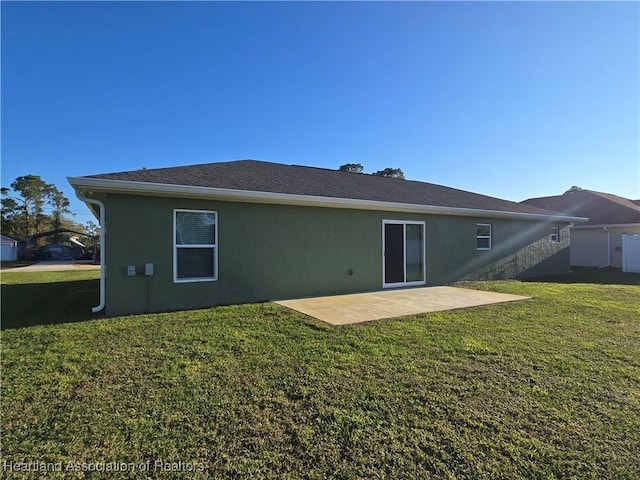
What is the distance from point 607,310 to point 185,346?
26.7 ft

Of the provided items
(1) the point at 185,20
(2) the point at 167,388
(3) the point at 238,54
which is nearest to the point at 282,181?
(3) the point at 238,54

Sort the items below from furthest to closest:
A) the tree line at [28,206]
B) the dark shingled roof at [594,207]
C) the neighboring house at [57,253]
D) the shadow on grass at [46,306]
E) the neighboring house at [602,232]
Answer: the tree line at [28,206], the neighboring house at [57,253], the dark shingled roof at [594,207], the neighboring house at [602,232], the shadow on grass at [46,306]

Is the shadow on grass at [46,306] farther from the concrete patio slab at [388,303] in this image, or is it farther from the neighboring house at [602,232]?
the neighboring house at [602,232]

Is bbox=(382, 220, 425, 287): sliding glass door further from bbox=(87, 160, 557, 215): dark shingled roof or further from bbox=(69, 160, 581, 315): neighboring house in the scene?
bbox=(87, 160, 557, 215): dark shingled roof

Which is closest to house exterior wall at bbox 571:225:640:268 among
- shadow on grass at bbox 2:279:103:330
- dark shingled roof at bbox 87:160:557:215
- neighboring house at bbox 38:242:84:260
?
dark shingled roof at bbox 87:160:557:215

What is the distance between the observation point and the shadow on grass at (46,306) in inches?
241

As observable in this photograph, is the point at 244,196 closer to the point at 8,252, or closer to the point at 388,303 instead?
the point at 388,303

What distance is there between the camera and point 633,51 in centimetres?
871

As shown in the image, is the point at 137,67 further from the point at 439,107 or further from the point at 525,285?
the point at 525,285

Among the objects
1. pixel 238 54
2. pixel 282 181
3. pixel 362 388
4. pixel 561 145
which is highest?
pixel 238 54

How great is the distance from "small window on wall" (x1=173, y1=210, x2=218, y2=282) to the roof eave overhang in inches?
18.5

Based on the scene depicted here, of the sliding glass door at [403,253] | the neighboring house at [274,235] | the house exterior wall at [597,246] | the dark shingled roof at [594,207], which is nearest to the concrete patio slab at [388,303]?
the sliding glass door at [403,253]

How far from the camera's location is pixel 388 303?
771 cm

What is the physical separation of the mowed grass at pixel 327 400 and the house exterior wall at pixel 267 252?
159cm
